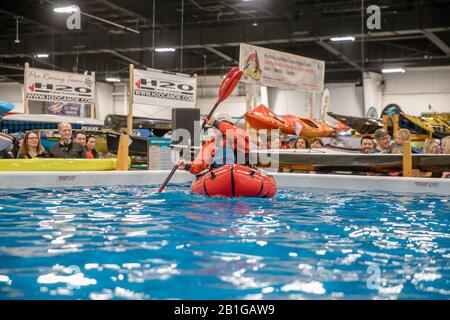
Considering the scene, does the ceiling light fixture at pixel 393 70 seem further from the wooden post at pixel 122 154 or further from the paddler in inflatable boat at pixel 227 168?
the paddler in inflatable boat at pixel 227 168

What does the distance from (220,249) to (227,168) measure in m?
2.54

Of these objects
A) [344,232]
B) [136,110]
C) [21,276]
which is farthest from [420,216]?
[136,110]

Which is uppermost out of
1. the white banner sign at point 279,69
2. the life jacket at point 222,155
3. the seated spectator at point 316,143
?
the white banner sign at point 279,69

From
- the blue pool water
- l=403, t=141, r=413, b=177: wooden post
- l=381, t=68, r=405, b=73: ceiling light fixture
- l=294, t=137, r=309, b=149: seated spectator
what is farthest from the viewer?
l=381, t=68, r=405, b=73: ceiling light fixture

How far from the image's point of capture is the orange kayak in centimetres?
916

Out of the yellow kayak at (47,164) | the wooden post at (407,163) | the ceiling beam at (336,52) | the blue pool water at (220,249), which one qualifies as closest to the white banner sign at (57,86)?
the yellow kayak at (47,164)

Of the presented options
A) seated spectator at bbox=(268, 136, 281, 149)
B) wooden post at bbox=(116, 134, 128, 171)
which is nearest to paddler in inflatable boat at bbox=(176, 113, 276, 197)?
wooden post at bbox=(116, 134, 128, 171)

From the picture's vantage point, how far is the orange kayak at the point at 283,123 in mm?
9164

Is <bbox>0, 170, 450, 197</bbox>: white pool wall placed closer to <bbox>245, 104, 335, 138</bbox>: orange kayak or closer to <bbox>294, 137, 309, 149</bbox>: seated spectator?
<bbox>245, 104, 335, 138</bbox>: orange kayak

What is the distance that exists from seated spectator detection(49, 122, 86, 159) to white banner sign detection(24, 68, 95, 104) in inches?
101

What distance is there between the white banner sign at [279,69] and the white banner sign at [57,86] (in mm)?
3385

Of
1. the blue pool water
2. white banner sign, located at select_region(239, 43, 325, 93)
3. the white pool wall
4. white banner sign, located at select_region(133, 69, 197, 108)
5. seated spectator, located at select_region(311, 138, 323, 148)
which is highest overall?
white banner sign, located at select_region(239, 43, 325, 93)

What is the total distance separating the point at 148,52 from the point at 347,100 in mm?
9366

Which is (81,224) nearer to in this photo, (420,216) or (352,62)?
(420,216)
